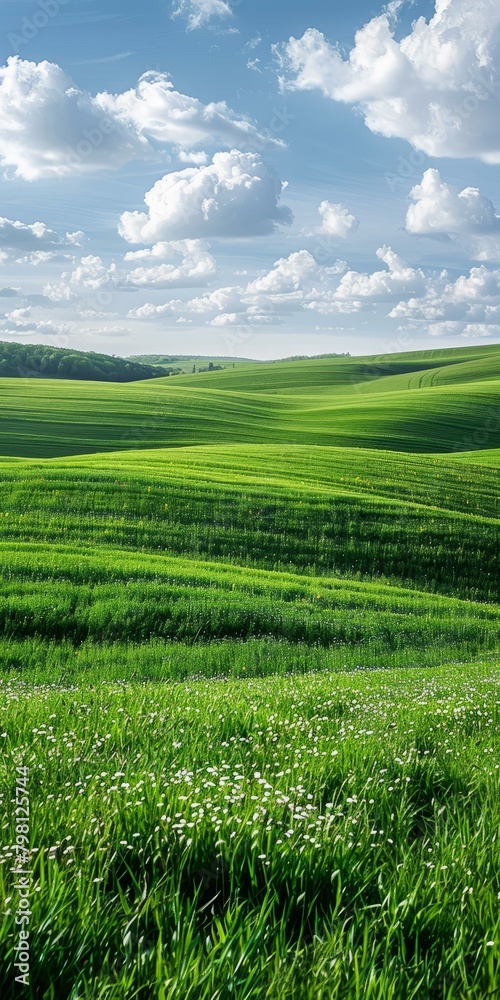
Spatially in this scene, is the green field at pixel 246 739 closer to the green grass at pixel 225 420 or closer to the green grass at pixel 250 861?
the green grass at pixel 250 861

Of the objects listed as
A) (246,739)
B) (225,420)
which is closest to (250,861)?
(246,739)

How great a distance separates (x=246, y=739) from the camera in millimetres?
6043

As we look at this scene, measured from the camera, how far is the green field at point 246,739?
9.94 feet

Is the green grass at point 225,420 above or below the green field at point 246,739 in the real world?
above

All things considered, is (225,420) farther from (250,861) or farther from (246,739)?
(250,861)

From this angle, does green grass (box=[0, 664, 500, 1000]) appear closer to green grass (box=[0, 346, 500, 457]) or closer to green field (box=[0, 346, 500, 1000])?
green field (box=[0, 346, 500, 1000])

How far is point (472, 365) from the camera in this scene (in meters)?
175

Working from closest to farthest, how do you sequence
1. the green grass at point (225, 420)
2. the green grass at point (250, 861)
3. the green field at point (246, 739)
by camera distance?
the green grass at point (250, 861)
the green field at point (246, 739)
the green grass at point (225, 420)

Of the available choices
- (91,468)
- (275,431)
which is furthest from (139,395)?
(91,468)

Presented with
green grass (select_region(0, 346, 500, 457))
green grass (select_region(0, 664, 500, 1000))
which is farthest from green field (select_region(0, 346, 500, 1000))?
green grass (select_region(0, 346, 500, 457))

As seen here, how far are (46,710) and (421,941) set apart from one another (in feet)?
14.5

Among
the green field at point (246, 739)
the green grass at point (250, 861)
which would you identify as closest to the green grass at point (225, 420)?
the green field at point (246, 739)

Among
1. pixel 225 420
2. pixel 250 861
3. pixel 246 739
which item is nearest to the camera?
pixel 250 861

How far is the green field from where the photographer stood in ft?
9.94
